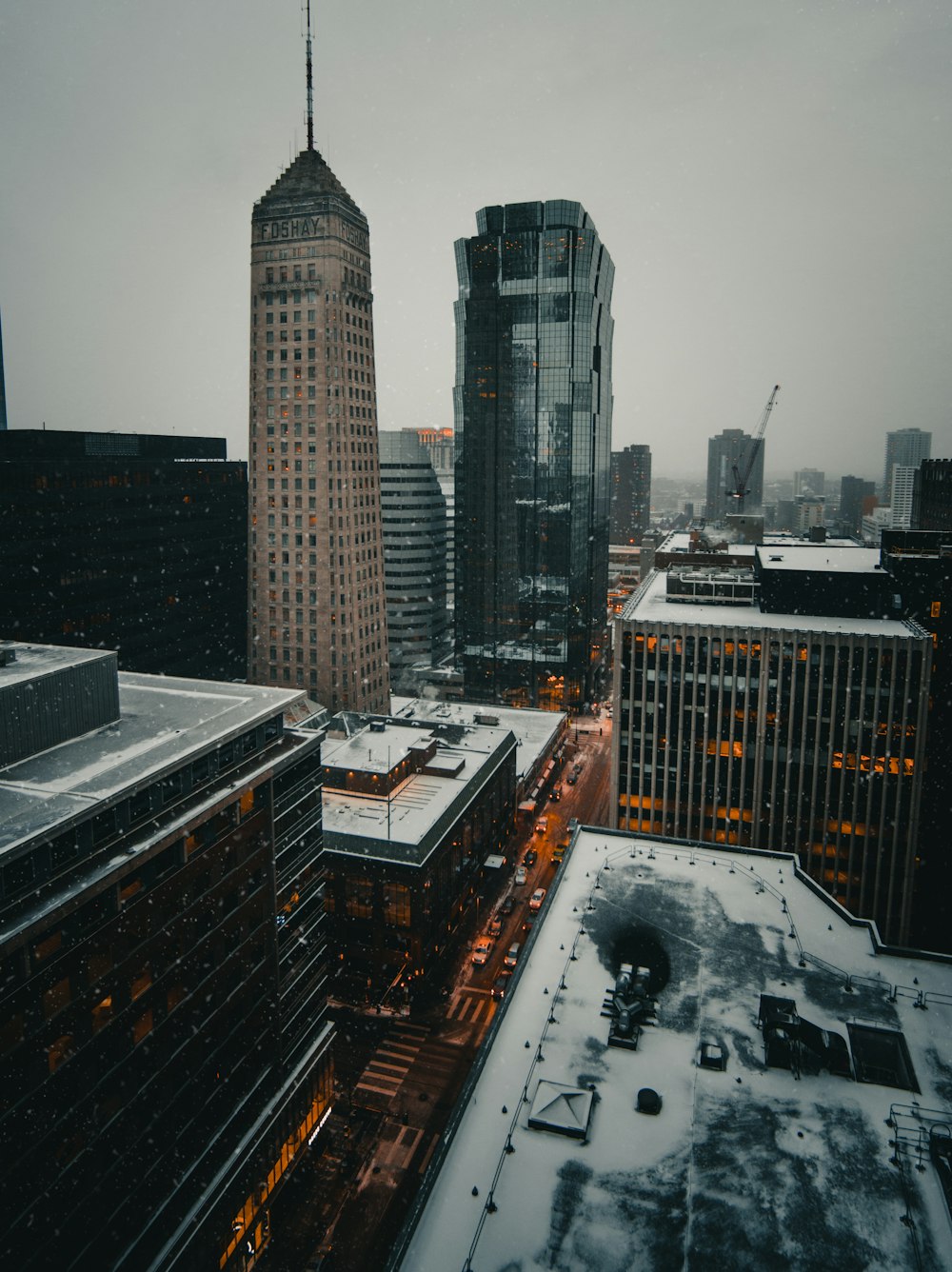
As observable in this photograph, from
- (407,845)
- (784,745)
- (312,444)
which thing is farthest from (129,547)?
(784,745)

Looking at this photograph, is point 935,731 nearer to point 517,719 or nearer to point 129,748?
point 517,719

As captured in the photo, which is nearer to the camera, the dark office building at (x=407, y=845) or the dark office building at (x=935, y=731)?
the dark office building at (x=407, y=845)

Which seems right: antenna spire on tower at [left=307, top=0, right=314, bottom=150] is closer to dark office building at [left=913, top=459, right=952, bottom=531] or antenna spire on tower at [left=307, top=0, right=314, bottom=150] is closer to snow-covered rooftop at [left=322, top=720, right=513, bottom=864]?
snow-covered rooftop at [left=322, top=720, right=513, bottom=864]

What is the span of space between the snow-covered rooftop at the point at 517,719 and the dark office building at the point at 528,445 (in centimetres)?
2891

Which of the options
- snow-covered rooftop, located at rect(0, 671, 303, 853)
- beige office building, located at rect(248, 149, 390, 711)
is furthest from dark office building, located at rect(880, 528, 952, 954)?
beige office building, located at rect(248, 149, 390, 711)

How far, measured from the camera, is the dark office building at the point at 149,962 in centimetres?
3278

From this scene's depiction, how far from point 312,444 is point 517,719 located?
185ft

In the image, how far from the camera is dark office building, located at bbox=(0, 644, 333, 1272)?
32781mm

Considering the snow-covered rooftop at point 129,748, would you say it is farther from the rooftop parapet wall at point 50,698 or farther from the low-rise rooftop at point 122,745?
the rooftop parapet wall at point 50,698

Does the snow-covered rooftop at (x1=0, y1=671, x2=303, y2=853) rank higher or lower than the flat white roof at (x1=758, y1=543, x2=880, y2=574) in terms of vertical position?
lower

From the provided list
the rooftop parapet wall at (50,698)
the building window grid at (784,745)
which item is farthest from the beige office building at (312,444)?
the rooftop parapet wall at (50,698)

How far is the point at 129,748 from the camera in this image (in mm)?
41906

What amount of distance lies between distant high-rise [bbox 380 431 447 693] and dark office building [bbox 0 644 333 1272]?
402ft

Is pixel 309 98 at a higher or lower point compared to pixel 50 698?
higher
